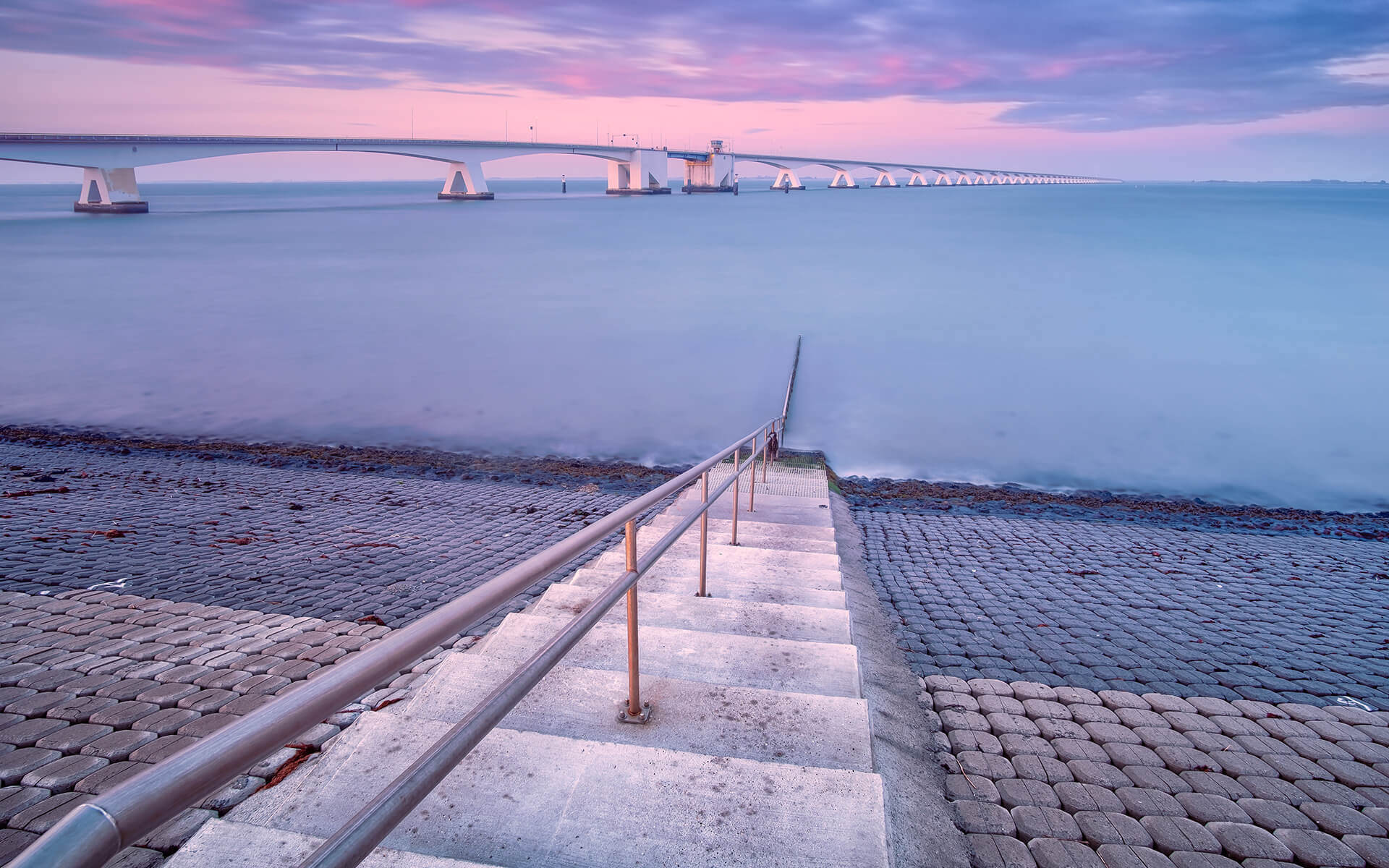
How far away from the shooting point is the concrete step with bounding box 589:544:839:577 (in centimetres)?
528

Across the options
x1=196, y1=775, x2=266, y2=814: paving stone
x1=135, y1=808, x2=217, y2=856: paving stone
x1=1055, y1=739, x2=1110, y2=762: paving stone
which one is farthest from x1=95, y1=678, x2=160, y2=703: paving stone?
x1=1055, y1=739, x2=1110, y2=762: paving stone

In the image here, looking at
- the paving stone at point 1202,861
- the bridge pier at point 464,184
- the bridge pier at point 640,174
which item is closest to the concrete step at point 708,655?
the paving stone at point 1202,861

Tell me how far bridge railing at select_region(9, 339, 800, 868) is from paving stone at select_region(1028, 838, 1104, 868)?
2000 millimetres

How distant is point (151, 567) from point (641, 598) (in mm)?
4254

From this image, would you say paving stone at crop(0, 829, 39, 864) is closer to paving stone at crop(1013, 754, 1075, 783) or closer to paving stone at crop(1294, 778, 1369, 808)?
paving stone at crop(1013, 754, 1075, 783)

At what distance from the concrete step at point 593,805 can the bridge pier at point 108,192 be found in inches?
3205

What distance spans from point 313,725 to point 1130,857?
3.02m

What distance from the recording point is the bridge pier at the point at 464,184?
9328cm

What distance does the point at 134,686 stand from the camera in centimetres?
391

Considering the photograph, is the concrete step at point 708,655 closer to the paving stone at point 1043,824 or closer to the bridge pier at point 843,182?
the paving stone at point 1043,824

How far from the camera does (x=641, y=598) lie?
4.33m

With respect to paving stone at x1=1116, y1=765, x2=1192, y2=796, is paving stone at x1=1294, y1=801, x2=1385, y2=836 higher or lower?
higher

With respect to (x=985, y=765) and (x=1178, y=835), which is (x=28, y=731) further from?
(x=1178, y=835)

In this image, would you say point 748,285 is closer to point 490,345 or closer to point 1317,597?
point 490,345
